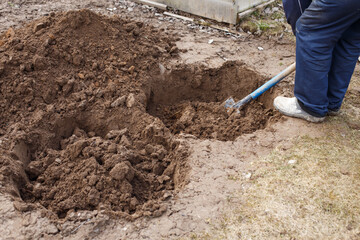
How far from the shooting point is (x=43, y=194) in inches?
123

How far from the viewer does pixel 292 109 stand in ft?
13.2

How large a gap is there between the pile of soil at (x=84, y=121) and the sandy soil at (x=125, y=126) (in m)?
0.01

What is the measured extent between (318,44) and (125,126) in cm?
213

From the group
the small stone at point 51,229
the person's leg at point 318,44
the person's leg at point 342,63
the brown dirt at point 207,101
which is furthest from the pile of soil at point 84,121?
the person's leg at point 342,63

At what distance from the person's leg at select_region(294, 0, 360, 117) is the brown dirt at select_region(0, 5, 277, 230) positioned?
22.5 inches

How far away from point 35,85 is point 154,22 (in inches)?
104

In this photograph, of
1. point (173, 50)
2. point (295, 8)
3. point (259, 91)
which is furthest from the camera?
point (173, 50)

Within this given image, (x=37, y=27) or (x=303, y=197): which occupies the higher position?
(x=37, y=27)

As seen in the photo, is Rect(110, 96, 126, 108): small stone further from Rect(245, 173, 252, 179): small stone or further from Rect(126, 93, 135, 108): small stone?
Rect(245, 173, 252, 179): small stone

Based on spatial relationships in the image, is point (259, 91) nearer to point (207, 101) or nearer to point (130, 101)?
point (207, 101)

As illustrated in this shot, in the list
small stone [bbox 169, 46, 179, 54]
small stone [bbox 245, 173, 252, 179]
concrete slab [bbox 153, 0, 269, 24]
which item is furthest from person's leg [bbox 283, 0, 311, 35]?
concrete slab [bbox 153, 0, 269, 24]

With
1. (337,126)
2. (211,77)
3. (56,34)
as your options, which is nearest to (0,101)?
(56,34)

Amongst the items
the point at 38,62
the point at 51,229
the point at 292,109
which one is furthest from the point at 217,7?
the point at 51,229

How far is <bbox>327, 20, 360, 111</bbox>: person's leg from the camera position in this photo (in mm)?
3670
